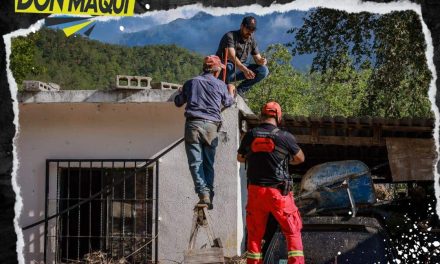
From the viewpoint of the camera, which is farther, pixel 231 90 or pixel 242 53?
pixel 242 53

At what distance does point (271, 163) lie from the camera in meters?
A: 5.65

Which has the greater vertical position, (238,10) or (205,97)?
(238,10)

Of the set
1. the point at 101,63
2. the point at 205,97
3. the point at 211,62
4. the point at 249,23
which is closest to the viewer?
the point at 205,97

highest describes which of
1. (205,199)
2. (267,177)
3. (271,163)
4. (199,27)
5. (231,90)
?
(199,27)

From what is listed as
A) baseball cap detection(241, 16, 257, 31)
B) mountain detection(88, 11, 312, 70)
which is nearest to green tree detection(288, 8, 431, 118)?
mountain detection(88, 11, 312, 70)

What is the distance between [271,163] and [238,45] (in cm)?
239

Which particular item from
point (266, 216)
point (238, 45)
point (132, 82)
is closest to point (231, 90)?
point (238, 45)

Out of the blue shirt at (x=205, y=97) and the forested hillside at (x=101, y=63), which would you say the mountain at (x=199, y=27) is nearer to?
the blue shirt at (x=205, y=97)

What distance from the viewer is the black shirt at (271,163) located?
18.5 ft

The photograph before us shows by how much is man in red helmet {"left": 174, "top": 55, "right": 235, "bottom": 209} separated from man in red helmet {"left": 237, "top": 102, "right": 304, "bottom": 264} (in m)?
0.76

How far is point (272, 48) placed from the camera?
1281 inches

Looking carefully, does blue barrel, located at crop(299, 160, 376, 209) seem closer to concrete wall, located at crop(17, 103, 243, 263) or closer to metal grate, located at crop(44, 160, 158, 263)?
concrete wall, located at crop(17, 103, 243, 263)

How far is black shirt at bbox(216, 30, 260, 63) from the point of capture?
755cm

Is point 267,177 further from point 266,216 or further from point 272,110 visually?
point 272,110
